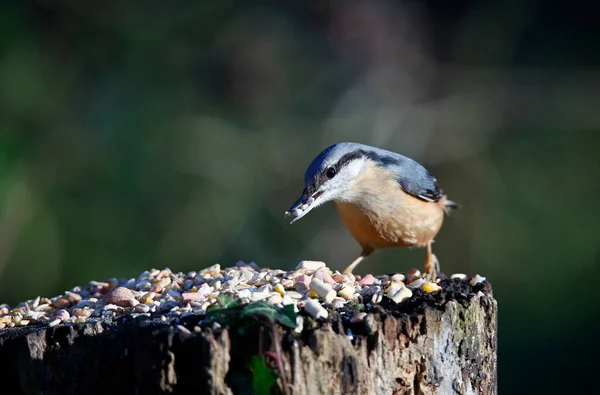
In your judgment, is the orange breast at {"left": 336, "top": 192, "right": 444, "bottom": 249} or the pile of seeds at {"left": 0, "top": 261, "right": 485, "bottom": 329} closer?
the pile of seeds at {"left": 0, "top": 261, "right": 485, "bottom": 329}

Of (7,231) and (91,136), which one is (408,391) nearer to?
(7,231)

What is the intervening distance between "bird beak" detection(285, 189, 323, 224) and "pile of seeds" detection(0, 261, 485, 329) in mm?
469

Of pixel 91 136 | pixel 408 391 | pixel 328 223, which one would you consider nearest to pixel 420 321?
pixel 408 391

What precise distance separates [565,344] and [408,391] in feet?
14.9

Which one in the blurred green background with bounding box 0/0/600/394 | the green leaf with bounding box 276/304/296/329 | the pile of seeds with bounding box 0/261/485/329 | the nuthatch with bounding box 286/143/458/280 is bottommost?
the green leaf with bounding box 276/304/296/329

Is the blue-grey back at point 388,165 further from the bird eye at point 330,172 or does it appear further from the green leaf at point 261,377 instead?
the green leaf at point 261,377

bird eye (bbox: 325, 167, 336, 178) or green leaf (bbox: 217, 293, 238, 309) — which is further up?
bird eye (bbox: 325, 167, 336, 178)

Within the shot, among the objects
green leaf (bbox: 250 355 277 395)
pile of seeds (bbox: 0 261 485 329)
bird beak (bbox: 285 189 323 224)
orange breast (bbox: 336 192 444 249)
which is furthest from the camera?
orange breast (bbox: 336 192 444 249)

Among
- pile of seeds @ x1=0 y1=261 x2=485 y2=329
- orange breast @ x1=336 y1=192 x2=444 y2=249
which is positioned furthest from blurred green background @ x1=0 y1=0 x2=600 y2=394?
pile of seeds @ x1=0 y1=261 x2=485 y2=329

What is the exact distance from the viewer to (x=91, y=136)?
7688 mm

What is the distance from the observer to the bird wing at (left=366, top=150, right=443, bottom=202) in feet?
14.0

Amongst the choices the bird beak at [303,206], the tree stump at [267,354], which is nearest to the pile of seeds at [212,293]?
the tree stump at [267,354]

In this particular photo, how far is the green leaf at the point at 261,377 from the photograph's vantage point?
83.6 inches

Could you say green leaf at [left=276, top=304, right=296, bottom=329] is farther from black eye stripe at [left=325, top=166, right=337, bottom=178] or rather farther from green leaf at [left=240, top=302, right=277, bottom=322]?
black eye stripe at [left=325, top=166, right=337, bottom=178]
